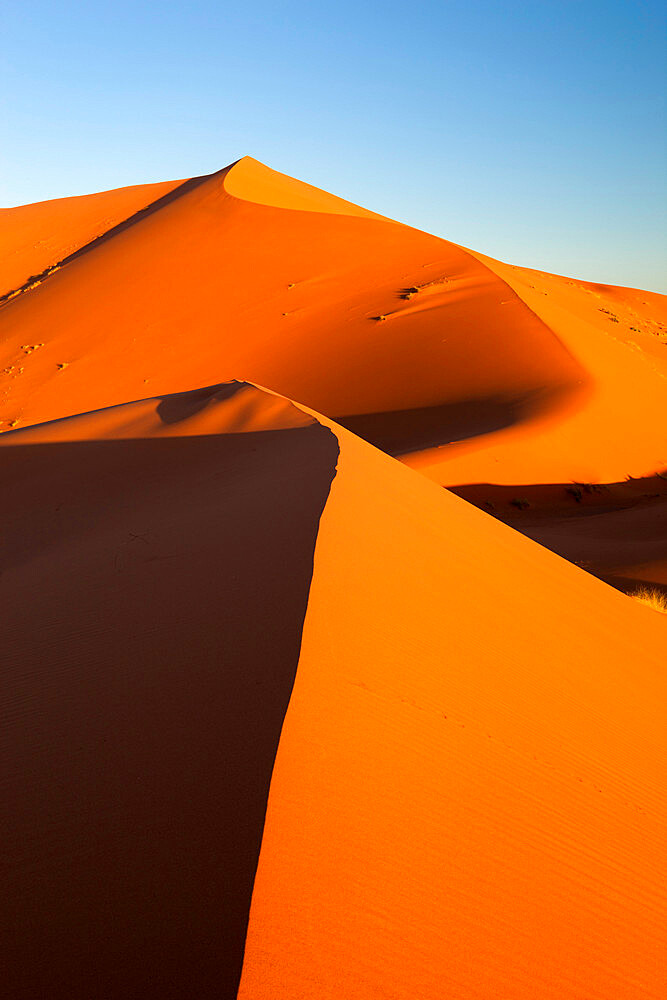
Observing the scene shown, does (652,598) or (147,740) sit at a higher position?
(652,598)

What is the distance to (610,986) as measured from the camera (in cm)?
262

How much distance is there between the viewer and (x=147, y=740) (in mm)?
3199

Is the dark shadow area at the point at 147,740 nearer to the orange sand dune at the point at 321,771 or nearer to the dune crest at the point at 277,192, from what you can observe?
the orange sand dune at the point at 321,771

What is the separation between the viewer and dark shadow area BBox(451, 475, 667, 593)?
11.3 meters

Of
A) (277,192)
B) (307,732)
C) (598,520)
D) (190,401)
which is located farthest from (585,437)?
(277,192)

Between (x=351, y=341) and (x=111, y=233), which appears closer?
(x=351, y=341)

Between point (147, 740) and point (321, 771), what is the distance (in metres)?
0.74

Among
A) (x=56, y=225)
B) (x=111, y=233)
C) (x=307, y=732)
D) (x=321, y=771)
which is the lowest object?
(x=321, y=771)

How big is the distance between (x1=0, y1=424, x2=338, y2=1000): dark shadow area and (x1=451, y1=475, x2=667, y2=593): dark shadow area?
6.14 m

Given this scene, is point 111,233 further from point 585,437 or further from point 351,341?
point 585,437

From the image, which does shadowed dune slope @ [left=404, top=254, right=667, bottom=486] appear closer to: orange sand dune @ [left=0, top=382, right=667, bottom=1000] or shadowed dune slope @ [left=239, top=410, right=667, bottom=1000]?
orange sand dune @ [left=0, top=382, right=667, bottom=1000]

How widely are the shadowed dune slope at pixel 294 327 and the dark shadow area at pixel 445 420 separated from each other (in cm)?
6

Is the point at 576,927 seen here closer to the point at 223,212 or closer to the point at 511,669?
the point at 511,669

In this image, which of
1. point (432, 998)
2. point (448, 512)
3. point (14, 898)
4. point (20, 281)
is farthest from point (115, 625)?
point (20, 281)
